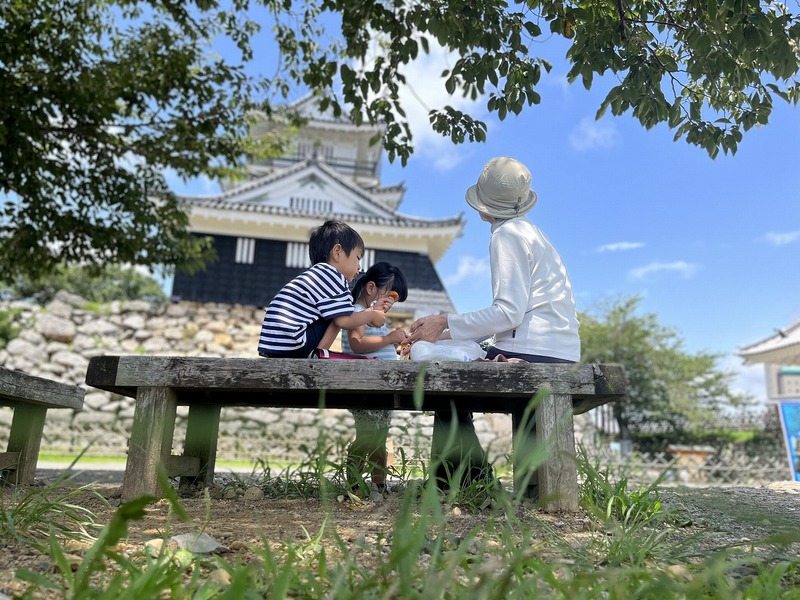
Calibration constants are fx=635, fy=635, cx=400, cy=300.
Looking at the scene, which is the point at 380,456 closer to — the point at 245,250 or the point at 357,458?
the point at 357,458

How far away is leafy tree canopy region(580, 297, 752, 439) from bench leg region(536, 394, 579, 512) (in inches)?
618

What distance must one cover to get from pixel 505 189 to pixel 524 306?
1.76ft

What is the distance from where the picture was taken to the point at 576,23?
307 cm

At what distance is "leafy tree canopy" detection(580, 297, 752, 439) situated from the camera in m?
17.6

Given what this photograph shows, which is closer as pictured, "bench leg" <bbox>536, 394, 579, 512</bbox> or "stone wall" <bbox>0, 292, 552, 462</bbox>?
"bench leg" <bbox>536, 394, 579, 512</bbox>

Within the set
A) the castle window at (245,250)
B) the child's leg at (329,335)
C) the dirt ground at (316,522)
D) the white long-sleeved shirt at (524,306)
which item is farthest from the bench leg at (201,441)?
the castle window at (245,250)

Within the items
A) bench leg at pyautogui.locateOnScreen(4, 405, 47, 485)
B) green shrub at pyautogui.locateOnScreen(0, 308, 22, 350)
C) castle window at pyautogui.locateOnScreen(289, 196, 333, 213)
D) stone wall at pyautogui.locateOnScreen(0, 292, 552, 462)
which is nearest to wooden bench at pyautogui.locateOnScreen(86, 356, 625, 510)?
bench leg at pyautogui.locateOnScreen(4, 405, 47, 485)

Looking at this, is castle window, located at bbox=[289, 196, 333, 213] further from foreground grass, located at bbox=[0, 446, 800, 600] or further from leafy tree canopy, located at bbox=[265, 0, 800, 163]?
foreground grass, located at bbox=[0, 446, 800, 600]

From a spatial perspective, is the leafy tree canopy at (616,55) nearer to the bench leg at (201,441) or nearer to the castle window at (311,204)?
the bench leg at (201,441)

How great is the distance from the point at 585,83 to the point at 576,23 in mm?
391

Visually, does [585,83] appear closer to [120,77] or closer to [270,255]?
[120,77]

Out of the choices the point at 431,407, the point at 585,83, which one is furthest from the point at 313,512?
the point at 585,83

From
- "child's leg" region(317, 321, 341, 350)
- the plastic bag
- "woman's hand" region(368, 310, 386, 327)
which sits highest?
"woman's hand" region(368, 310, 386, 327)

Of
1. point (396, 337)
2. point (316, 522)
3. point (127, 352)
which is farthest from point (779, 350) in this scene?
point (316, 522)
